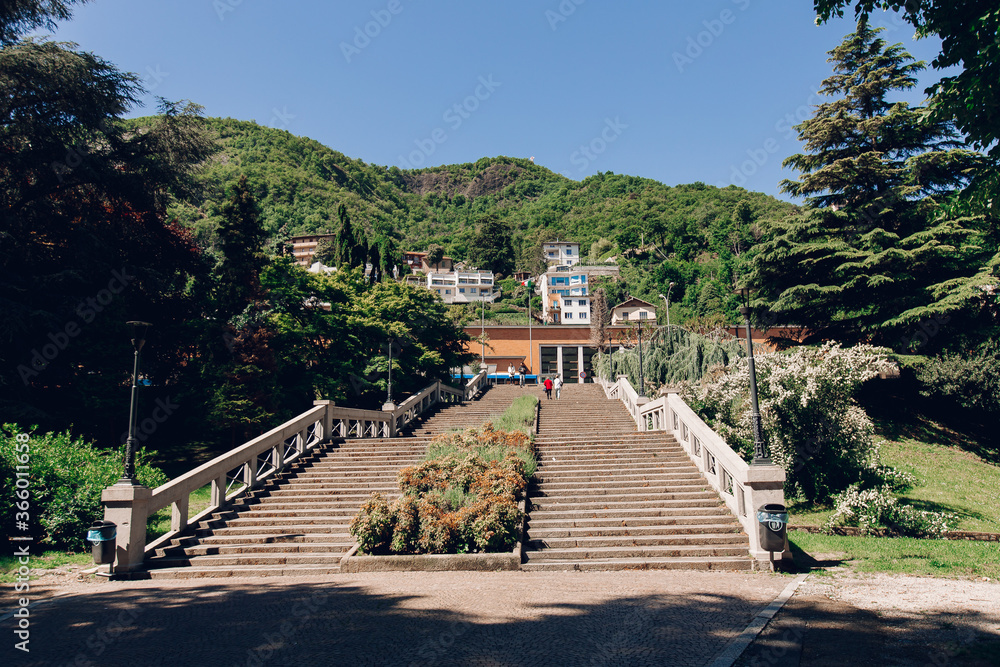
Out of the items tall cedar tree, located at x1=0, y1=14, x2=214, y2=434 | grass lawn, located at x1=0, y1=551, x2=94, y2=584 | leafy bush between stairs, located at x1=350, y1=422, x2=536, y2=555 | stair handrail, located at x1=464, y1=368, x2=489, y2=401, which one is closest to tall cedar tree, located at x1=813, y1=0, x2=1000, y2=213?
leafy bush between stairs, located at x1=350, y1=422, x2=536, y2=555

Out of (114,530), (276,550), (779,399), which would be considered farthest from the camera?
(779,399)

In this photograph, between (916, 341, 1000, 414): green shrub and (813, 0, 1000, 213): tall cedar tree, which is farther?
(916, 341, 1000, 414): green shrub

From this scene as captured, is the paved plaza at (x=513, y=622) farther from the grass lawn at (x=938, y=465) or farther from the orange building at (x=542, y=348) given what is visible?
the orange building at (x=542, y=348)

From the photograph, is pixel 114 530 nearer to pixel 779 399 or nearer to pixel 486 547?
pixel 486 547

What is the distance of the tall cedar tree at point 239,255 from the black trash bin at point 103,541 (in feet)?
46.2

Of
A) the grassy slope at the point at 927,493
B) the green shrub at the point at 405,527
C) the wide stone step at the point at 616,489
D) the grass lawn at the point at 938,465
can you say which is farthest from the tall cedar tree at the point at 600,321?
the green shrub at the point at 405,527

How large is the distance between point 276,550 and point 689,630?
7.58 m

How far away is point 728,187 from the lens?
123562 mm

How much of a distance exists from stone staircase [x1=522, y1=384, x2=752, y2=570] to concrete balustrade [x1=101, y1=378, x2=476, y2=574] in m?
6.43

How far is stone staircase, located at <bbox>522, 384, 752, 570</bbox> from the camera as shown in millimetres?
9836

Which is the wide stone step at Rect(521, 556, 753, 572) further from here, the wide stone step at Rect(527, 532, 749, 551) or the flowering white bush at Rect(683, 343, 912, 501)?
the flowering white bush at Rect(683, 343, 912, 501)

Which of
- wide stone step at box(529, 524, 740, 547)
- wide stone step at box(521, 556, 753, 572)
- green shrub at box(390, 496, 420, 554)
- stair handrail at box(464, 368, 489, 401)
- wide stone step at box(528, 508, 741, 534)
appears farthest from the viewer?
stair handrail at box(464, 368, 489, 401)

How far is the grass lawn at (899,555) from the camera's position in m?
8.60

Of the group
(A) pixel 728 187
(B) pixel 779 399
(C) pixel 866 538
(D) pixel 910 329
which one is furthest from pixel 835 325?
(A) pixel 728 187
